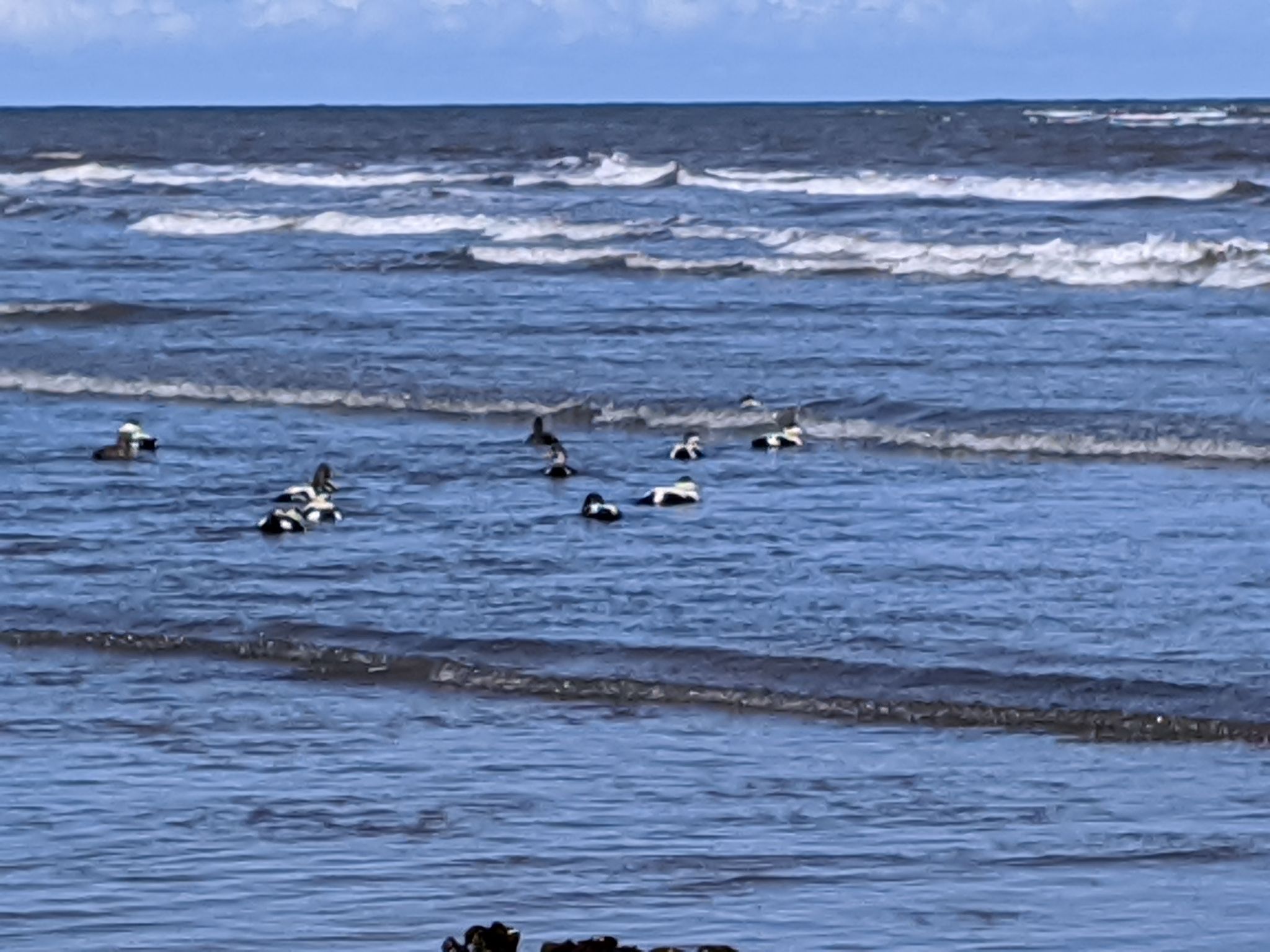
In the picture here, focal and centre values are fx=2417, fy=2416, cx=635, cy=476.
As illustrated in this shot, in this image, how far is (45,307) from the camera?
2670 centimetres

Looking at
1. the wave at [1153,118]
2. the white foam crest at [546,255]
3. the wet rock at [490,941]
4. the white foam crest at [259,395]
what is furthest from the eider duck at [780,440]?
the wave at [1153,118]

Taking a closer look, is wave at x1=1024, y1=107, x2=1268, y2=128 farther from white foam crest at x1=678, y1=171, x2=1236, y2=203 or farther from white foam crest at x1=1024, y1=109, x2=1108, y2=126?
white foam crest at x1=678, y1=171, x2=1236, y2=203

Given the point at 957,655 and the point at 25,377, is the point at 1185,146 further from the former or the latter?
the point at 957,655

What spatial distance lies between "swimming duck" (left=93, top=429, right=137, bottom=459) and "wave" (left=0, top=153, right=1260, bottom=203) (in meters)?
27.3

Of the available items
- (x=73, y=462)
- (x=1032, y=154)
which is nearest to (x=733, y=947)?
(x=73, y=462)

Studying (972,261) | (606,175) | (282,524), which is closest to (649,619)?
(282,524)

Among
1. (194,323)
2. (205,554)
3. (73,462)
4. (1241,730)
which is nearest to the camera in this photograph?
(1241,730)

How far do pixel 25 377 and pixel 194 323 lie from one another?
12.8 feet

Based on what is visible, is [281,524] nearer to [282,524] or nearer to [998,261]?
[282,524]

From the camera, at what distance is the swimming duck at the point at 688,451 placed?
51.4ft

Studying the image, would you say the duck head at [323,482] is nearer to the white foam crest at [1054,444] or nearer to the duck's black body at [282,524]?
the duck's black body at [282,524]

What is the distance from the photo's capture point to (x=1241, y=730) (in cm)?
873

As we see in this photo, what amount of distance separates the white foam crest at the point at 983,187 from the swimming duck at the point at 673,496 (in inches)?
1097

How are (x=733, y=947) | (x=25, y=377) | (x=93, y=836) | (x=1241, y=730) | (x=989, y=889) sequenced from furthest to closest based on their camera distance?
(x=25, y=377)
(x=1241, y=730)
(x=93, y=836)
(x=989, y=889)
(x=733, y=947)
